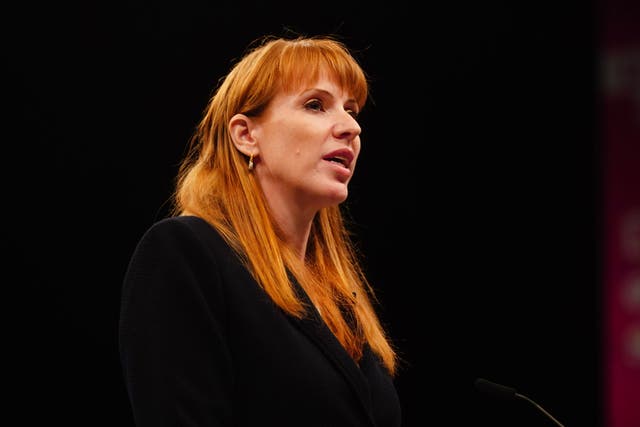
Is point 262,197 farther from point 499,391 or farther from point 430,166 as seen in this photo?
point 430,166

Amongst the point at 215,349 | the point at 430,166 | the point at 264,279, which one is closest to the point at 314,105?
the point at 264,279

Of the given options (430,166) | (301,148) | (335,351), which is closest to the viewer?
(335,351)

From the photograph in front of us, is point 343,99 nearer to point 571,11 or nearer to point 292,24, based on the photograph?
point 292,24

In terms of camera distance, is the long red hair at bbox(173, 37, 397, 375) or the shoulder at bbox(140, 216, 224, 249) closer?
the shoulder at bbox(140, 216, 224, 249)

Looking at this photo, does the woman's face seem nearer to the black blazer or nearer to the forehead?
the forehead

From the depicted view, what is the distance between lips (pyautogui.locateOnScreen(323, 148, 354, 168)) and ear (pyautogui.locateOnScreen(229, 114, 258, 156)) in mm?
133

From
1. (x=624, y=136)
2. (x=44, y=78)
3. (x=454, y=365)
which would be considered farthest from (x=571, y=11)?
(x=44, y=78)

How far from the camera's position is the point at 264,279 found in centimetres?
130

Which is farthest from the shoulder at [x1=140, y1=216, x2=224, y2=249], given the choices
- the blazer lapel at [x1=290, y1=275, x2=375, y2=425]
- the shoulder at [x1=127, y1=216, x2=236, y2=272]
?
the blazer lapel at [x1=290, y1=275, x2=375, y2=425]

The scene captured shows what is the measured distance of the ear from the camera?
147 centimetres

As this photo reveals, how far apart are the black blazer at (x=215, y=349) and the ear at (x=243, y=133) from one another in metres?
0.21

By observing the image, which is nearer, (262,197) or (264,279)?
(264,279)

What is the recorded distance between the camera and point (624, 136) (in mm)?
3164

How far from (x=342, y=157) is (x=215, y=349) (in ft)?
1.47
